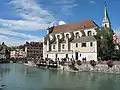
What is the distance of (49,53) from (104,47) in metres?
31.3

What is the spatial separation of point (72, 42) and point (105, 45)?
50.7 ft

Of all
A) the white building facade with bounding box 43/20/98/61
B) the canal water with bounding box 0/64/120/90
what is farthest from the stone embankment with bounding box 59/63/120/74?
the white building facade with bounding box 43/20/98/61

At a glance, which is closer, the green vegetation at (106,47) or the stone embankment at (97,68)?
the stone embankment at (97,68)

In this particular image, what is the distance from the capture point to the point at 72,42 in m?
70.9

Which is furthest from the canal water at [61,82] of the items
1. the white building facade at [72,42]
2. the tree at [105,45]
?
the white building facade at [72,42]

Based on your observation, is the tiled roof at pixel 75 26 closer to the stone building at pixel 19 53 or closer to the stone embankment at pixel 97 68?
the stone embankment at pixel 97 68

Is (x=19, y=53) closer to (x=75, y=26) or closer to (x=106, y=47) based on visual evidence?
(x=75, y=26)

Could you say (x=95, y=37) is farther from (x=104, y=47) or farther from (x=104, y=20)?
(x=104, y=20)

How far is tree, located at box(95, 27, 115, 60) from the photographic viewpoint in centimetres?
5747

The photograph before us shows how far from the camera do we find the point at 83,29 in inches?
3073

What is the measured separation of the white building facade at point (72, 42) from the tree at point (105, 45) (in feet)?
6.70

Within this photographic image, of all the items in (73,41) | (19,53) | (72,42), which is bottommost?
(72,42)

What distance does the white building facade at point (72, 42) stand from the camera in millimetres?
64075

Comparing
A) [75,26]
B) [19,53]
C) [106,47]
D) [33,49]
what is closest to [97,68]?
[106,47]
